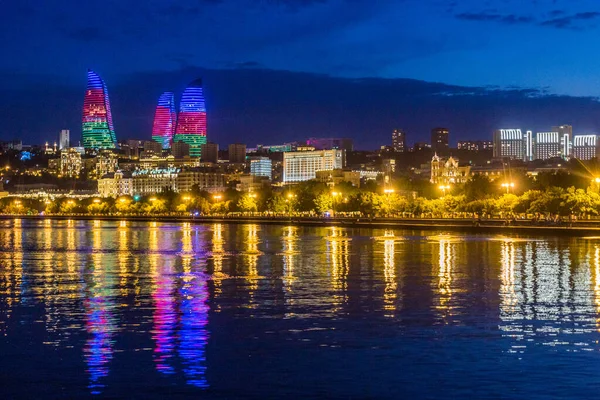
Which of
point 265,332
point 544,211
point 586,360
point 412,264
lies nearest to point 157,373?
point 265,332

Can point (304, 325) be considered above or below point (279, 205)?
below

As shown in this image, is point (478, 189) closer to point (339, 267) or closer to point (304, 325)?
point (339, 267)

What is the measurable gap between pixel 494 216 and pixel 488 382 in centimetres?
8595

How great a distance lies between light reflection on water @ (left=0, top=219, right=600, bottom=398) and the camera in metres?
16.3

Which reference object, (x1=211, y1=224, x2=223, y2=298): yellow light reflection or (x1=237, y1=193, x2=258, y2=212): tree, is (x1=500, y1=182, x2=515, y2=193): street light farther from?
(x1=211, y1=224, x2=223, y2=298): yellow light reflection

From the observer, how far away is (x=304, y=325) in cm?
2162

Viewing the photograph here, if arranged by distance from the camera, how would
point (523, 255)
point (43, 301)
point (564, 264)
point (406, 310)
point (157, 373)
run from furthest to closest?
point (523, 255)
point (564, 264)
point (43, 301)
point (406, 310)
point (157, 373)

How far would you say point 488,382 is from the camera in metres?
15.9


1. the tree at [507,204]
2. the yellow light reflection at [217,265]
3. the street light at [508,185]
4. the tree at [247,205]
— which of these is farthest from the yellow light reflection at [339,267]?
the tree at [247,205]

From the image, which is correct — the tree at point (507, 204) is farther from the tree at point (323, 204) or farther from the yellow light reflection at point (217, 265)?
the yellow light reflection at point (217, 265)

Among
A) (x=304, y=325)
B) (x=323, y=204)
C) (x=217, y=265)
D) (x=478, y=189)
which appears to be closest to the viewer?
(x=304, y=325)

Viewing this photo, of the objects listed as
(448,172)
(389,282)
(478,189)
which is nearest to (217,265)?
(389,282)

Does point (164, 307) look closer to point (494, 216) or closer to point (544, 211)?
point (544, 211)

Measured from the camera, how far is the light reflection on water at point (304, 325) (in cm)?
1627
